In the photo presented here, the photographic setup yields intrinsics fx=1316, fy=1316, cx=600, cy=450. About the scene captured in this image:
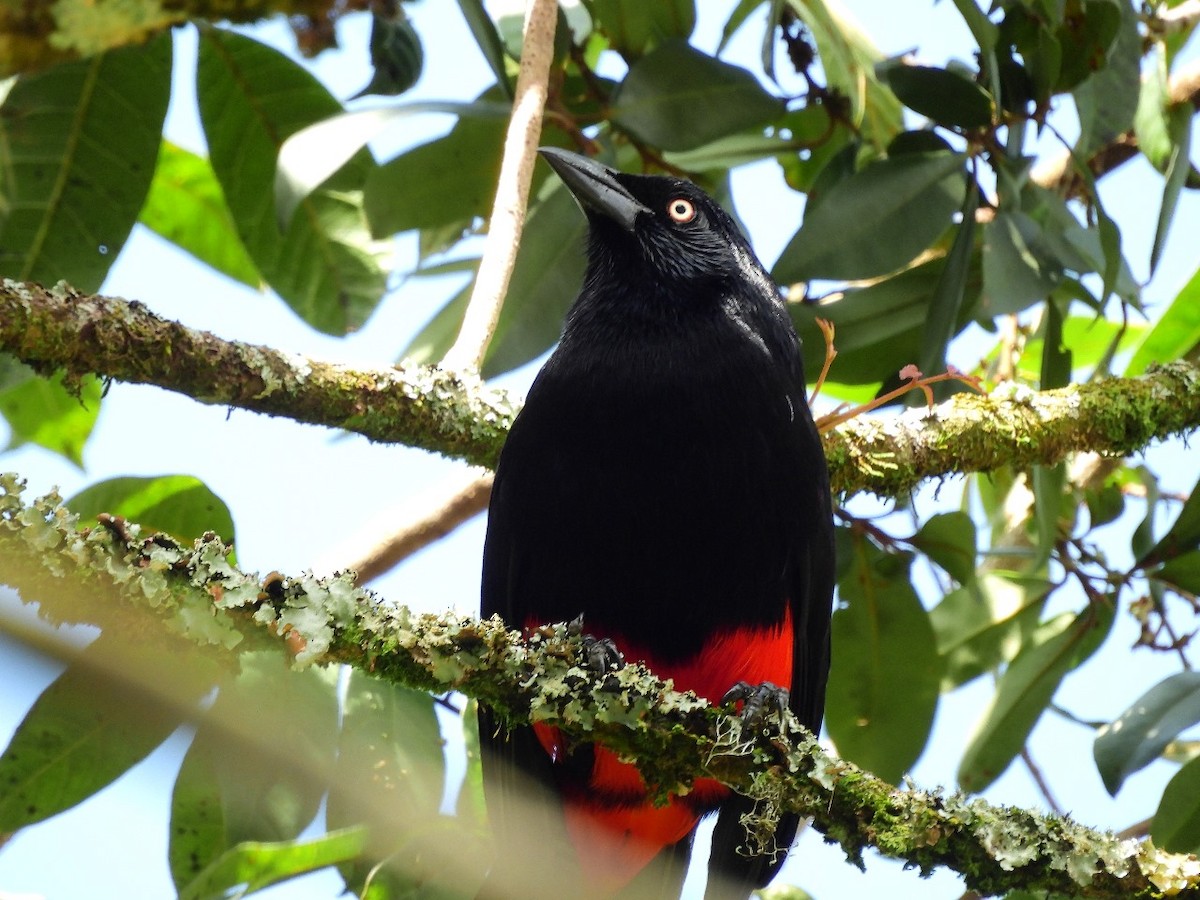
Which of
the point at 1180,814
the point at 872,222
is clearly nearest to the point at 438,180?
the point at 872,222

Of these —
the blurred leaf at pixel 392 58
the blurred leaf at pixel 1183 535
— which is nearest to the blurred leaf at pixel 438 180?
the blurred leaf at pixel 392 58

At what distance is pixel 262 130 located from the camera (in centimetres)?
384

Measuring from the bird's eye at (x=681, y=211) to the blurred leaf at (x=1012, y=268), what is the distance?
78cm

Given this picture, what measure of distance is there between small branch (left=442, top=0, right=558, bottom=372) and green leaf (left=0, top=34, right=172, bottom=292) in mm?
1110

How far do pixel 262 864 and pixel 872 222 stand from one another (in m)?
2.15

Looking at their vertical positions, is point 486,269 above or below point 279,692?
above

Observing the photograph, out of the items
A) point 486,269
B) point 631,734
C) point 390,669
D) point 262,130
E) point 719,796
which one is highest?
point 262,130

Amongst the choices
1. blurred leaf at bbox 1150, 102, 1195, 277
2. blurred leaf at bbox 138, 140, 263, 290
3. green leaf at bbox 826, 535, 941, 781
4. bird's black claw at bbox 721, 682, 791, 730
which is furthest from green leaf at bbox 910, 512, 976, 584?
blurred leaf at bbox 138, 140, 263, 290

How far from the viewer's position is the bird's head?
340cm

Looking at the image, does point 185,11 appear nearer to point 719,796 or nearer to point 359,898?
point 359,898

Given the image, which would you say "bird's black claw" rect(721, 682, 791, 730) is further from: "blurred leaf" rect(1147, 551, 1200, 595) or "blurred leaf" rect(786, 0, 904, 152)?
"blurred leaf" rect(786, 0, 904, 152)

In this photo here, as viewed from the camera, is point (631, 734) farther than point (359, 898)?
No

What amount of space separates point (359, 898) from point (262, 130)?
7.24 feet

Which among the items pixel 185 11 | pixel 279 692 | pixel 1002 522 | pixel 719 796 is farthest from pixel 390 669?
pixel 1002 522
